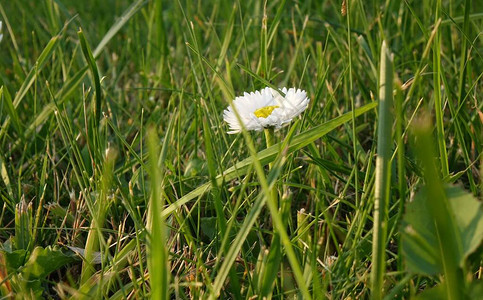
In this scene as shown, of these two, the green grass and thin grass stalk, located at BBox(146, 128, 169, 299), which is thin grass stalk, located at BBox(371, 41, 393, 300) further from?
thin grass stalk, located at BBox(146, 128, 169, 299)

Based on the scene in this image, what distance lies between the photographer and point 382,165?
2.50 feet

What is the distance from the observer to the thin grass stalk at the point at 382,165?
72 cm

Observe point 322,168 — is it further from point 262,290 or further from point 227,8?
point 227,8

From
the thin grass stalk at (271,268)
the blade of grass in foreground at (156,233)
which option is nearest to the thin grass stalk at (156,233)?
the blade of grass in foreground at (156,233)

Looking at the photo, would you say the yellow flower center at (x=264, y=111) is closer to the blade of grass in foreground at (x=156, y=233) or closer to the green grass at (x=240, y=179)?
the green grass at (x=240, y=179)

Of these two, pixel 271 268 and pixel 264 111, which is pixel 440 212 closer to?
pixel 271 268

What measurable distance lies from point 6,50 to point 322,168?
4.76 ft

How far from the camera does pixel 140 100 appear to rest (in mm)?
1666

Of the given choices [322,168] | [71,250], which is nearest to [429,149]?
[322,168]

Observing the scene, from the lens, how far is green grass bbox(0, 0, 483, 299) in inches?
30.6

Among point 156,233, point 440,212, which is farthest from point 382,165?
point 156,233

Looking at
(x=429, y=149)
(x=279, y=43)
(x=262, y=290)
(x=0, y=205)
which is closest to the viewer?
(x=429, y=149)

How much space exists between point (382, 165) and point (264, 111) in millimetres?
358

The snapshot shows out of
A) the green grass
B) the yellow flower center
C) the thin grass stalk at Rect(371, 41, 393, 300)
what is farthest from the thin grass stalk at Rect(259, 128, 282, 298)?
the yellow flower center
